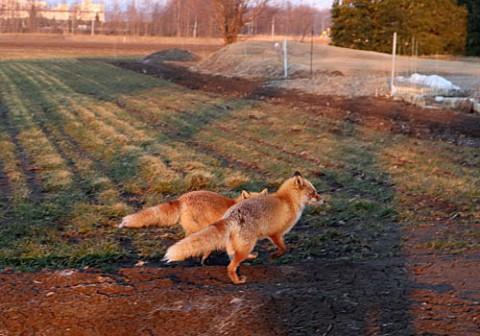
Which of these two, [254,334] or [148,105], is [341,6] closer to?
[148,105]

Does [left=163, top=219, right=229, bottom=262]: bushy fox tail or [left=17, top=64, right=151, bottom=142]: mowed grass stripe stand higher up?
[left=17, top=64, right=151, bottom=142]: mowed grass stripe

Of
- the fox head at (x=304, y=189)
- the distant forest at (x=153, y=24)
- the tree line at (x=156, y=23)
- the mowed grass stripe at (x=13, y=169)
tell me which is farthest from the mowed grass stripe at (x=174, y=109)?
the distant forest at (x=153, y=24)

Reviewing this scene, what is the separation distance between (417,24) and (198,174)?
4047cm

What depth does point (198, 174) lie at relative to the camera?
1074cm

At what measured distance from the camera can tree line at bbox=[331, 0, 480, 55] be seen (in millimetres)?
46844

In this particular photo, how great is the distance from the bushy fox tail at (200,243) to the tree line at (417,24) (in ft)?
143

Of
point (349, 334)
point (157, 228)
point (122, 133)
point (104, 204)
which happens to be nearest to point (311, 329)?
point (349, 334)

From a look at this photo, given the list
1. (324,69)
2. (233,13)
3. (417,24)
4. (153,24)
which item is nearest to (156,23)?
(153,24)

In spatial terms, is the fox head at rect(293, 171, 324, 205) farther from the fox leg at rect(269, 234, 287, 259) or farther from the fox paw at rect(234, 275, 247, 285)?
Answer: the fox paw at rect(234, 275, 247, 285)

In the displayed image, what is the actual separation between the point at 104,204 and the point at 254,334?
501cm

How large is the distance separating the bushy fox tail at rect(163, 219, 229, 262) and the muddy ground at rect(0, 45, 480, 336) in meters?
0.30

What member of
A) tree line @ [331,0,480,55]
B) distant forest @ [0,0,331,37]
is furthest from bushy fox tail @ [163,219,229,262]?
distant forest @ [0,0,331,37]

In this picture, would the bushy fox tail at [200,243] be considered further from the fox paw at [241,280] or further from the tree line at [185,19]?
the tree line at [185,19]

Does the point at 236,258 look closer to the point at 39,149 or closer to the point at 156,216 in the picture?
the point at 156,216
